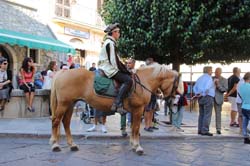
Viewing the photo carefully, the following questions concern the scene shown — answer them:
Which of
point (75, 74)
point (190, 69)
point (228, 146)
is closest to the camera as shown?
point (75, 74)

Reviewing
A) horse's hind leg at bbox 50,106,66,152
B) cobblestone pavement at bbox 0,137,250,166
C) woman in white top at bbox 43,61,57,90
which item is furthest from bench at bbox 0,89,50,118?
horse's hind leg at bbox 50,106,66,152

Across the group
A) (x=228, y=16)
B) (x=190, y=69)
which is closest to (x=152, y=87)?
(x=228, y=16)

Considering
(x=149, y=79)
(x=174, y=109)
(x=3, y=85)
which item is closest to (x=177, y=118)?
(x=174, y=109)

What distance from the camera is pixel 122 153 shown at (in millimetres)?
7453

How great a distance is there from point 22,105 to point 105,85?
5133 millimetres

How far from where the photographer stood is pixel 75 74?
25.1 ft

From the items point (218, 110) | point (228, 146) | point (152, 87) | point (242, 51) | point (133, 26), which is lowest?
point (228, 146)

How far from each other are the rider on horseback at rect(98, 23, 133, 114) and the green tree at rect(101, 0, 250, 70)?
2.84 m

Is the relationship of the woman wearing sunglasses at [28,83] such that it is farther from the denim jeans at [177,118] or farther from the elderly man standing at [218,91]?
the elderly man standing at [218,91]

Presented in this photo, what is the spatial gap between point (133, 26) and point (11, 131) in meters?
4.62

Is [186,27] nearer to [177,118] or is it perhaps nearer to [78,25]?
[177,118]

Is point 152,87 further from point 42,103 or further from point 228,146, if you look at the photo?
point 42,103

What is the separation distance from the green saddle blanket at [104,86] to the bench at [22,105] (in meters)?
4.87

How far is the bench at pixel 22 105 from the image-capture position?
11.5 metres
